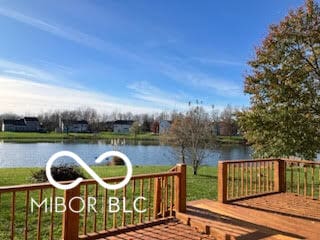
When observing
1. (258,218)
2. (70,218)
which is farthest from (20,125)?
(70,218)

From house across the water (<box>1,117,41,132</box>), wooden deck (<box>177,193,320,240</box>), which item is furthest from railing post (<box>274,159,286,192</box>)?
house across the water (<box>1,117,41,132</box>)

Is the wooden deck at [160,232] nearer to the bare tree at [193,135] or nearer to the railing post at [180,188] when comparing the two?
the railing post at [180,188]

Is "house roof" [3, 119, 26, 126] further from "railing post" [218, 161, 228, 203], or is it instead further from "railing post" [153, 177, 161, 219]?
"railing post" [153, 177, 161, 219]

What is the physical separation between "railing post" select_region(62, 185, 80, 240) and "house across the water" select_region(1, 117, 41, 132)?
214ft

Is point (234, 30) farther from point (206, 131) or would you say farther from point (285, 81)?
point (285, 81)

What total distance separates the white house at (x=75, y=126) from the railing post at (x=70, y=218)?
57837mm

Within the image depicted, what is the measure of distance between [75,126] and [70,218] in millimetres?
61305

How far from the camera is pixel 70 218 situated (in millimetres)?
4121

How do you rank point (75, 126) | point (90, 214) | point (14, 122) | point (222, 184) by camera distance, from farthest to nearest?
point (14, 122) < point (75, 126) < point (222, 184) < point (90, 214)

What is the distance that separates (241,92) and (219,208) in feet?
14.4

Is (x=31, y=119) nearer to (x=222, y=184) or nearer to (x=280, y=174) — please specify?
(x=280, y=174)

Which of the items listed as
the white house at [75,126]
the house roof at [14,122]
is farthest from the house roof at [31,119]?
the white house at [75,126]

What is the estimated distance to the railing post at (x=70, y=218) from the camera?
409 centimetres

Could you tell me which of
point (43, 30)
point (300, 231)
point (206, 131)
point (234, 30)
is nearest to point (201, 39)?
point (234, 30)
